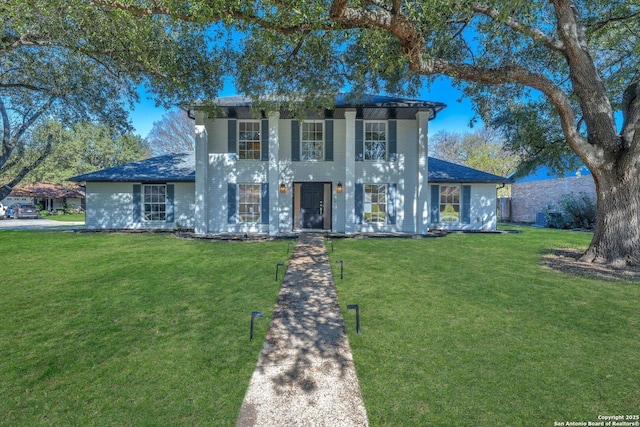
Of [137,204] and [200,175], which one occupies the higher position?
[200,175]

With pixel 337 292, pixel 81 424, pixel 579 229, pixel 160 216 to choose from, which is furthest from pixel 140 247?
pixel 579 229

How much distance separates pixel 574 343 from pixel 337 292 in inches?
125

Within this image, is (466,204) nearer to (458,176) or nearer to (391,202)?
(458,176)

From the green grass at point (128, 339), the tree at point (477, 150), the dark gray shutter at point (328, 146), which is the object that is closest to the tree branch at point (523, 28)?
the dark gray shutter at point (328, 146)

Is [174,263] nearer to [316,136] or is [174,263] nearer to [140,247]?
[140,247]

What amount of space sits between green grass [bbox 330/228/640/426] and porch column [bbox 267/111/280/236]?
6.22 m

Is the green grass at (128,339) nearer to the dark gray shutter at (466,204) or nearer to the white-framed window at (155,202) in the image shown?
the white-framed window at (155,202)

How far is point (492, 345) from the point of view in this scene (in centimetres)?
339

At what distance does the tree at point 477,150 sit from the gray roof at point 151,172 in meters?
25.8

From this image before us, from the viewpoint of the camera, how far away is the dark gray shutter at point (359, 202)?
12750mm

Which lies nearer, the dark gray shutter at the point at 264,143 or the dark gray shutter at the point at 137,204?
the dark gray shutter at the point at 264,143

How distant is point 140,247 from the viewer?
31.0 feet

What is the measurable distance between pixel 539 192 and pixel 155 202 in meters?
23.3

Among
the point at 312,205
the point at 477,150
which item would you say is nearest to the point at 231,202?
the point at 312,205
